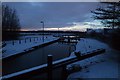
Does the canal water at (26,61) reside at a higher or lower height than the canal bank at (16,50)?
lower

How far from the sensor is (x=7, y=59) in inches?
960

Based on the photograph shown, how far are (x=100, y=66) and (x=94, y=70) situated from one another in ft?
4.95

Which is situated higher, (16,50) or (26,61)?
(16,50)

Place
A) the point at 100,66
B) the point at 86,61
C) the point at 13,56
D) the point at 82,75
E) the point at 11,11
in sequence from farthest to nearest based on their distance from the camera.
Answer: the point at 11,11 < the point at 13,56 < the point at 86,61 < the point at 100,66 < the point at 82,75

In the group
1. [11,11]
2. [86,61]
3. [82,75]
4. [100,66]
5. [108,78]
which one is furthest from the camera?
[11,11]

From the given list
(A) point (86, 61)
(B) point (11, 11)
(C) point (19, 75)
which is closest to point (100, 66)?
(A) point (86, 61)

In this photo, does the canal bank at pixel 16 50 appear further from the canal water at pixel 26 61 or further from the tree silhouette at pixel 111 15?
the tree silhouette at pixel 111 15

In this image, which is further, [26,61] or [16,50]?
[16,50]

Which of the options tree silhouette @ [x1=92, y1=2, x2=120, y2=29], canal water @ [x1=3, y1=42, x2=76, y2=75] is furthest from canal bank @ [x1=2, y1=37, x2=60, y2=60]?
tree silhouette @ [x1=92, y1=2, x2=120, y2=29]

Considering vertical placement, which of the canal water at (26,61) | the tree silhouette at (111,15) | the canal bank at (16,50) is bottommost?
the canal water at (26,61)

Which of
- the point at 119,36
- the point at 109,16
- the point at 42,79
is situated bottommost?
the point at 42,79

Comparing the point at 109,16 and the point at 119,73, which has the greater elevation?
the point at 109,16

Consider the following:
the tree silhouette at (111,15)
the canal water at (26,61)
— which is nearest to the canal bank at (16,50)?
the canal water at (26,61)

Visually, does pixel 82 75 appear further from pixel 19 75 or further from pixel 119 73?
pixel 19 75
